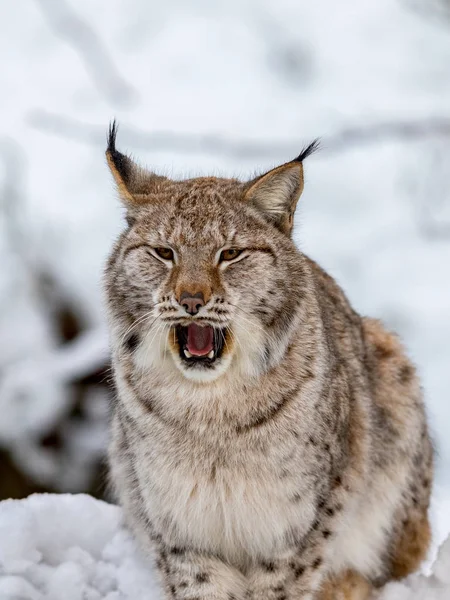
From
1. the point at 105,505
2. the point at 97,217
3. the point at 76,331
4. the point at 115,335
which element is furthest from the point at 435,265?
the point at 115,335

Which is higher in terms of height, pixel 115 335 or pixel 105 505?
pixel 115 335

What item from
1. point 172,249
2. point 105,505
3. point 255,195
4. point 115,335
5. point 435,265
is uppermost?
point 435,265

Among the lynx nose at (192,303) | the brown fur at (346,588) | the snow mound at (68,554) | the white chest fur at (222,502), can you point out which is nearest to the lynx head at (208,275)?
the lynx nose at (192,303)

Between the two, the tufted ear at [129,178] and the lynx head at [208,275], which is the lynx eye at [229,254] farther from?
the tufted ear at [129,178]

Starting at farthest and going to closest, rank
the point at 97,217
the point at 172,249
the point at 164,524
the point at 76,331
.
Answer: the point at 97,217, the point at 76,331, the point at 164,524, the point at 172,249

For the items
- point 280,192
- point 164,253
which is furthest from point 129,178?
point 280,192

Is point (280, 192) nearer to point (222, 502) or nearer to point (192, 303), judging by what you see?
point (192, 303)

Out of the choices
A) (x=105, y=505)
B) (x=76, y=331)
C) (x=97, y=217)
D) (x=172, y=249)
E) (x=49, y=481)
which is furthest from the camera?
(x=97, y=217)

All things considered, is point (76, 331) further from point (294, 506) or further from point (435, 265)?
point (294, 506)
